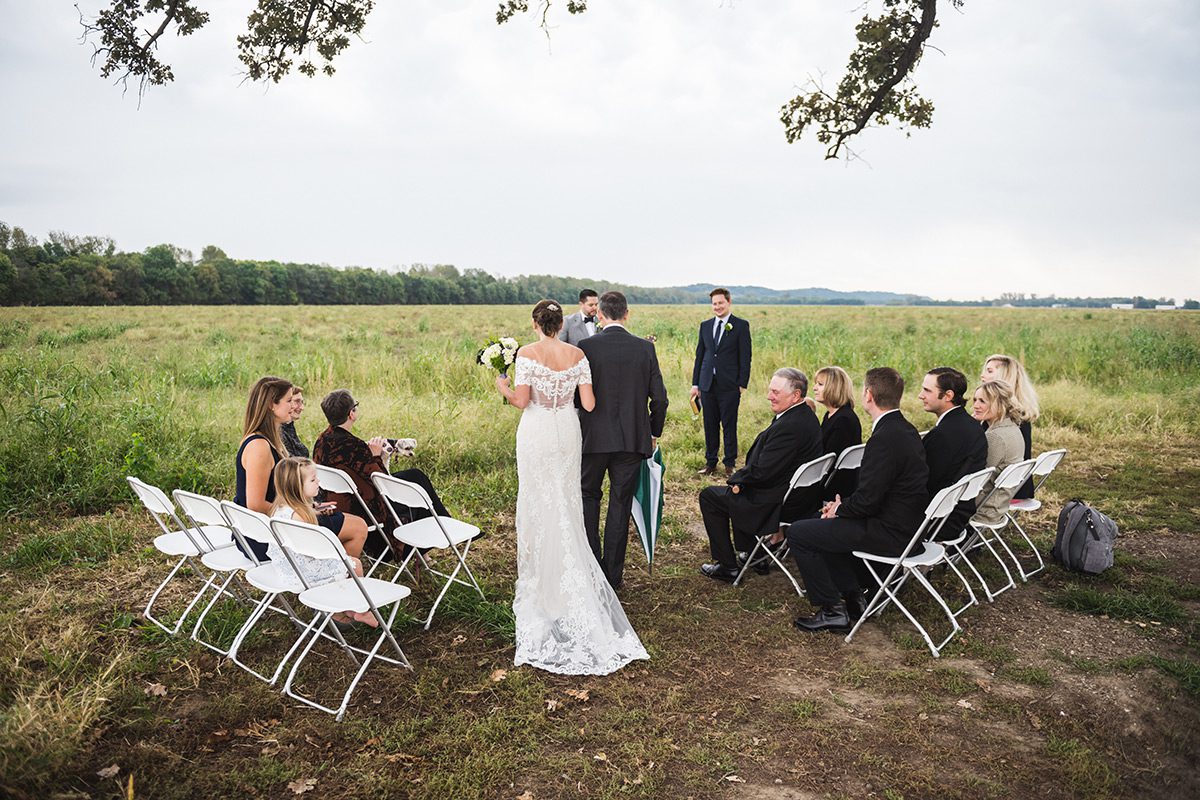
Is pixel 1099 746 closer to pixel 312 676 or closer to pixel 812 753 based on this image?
pixel 812 753

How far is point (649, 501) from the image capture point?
594cm

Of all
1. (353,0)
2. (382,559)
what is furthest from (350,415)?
(353,0)

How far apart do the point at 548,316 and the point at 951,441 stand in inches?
114

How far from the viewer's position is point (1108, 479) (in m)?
8.87

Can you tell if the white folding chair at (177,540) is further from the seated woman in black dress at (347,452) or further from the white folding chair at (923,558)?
the white folding chair at (923,558)

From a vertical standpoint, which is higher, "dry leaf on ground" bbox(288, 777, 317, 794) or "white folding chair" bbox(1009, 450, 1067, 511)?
"white folding chair" bbox(1009, 450, 1067, 511)

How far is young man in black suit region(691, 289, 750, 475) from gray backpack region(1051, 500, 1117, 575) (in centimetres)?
376

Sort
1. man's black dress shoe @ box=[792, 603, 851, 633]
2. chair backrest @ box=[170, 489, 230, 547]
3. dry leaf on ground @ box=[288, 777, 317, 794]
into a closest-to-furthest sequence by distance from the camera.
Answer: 1. dry leaf on ground @ box=[288, 777, 317, 794]
2. chair backrest @ box=[170, 489, 230, 547]
3. man's black dress shoe @ box=[792, 603, 851, 633]

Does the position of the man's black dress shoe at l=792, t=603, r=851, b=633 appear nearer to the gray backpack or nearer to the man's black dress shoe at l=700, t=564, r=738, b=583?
the man's black dress shoe at l=700, t=564, r=738, b=583

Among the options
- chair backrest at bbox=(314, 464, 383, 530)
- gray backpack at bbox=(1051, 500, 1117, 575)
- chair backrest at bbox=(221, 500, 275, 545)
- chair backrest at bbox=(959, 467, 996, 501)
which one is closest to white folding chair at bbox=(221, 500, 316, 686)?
chair backrest at bbox=(221, 500, 275, 545)

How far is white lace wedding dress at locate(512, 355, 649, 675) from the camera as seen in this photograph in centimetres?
484

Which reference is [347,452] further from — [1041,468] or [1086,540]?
[1086,540]

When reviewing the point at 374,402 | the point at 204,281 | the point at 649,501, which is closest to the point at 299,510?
the point at 649,501

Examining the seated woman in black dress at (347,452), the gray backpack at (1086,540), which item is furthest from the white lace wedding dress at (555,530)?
the gray backpack at (1086,540)
